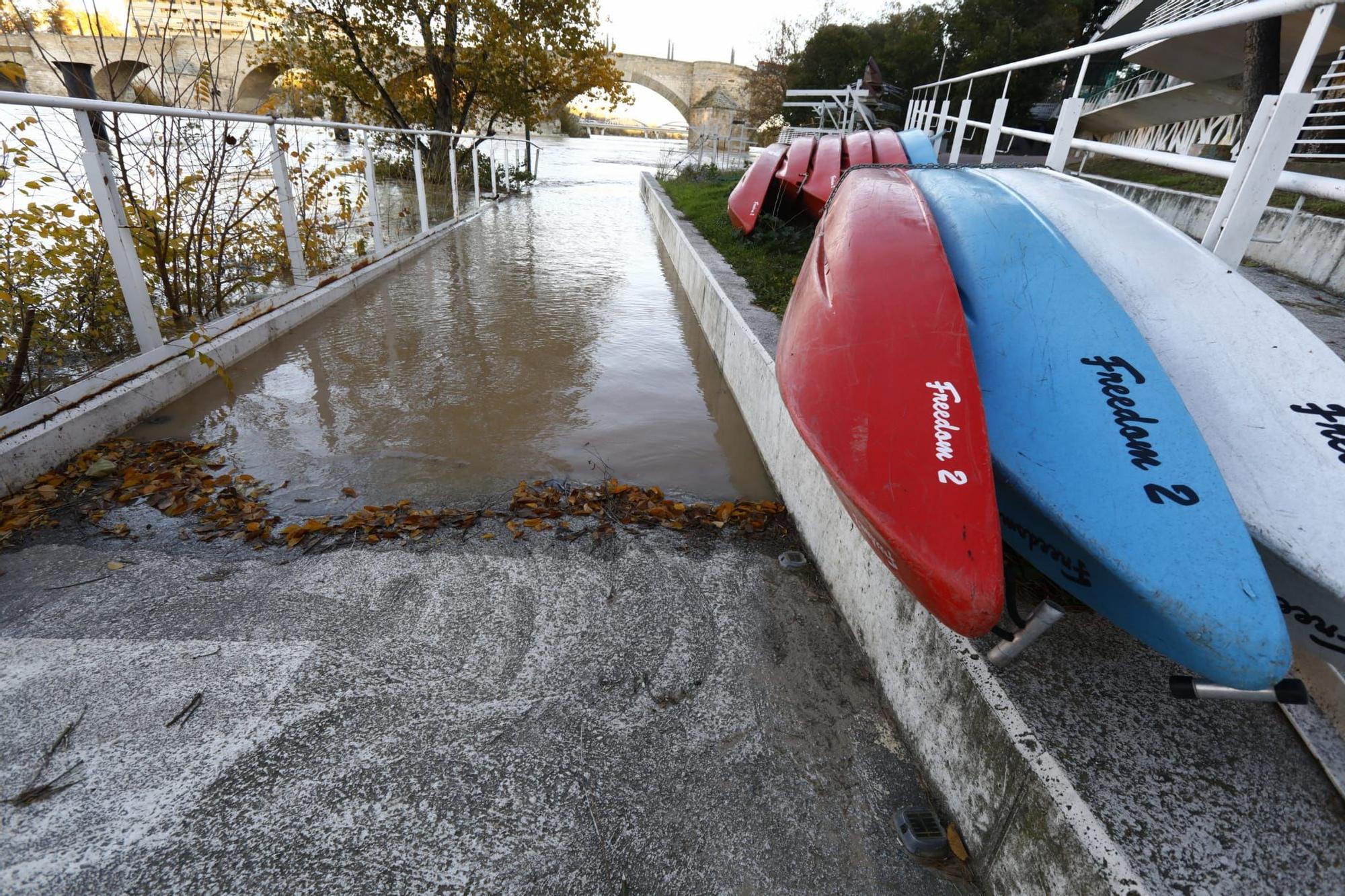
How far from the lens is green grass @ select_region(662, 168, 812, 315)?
199 inches

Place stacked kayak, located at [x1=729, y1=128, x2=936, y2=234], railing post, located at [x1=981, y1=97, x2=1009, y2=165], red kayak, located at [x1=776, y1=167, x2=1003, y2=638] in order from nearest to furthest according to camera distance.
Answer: red kayak, located at [x1=776, y1=167, x2=1003, y2=638], railing post, located at [x1=981, y1=97, x2=1009, y2=165], stacked kayak, located at [x1=729, y1=128, x2=936, y2=234]

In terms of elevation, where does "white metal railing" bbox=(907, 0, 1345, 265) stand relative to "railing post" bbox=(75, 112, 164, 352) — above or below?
above

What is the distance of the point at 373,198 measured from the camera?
7.09 metres

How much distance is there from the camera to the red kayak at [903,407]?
1.47 meters

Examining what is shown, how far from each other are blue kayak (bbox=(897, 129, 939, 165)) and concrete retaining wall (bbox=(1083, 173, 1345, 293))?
1308 mm

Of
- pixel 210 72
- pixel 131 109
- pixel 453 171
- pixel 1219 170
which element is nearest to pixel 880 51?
pixel 453 171

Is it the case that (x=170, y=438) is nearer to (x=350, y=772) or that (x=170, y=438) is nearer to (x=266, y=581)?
(x=266, y=581)

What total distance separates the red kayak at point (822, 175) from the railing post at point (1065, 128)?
8.68ft

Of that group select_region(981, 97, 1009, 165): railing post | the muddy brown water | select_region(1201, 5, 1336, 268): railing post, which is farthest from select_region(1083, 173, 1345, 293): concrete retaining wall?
the muddy brown water

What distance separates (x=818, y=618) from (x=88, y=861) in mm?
2079

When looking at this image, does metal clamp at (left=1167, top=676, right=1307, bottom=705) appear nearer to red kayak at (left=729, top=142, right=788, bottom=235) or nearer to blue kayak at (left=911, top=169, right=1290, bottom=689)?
blue kayak at (left=911, top=169, right=1290, bottom=689)

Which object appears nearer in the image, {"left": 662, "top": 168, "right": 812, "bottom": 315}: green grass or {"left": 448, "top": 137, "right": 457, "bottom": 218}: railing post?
{"left": 662, "top": 168, "right": 812, "bottom": 315}: green grass

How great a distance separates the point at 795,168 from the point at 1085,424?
5772 mm

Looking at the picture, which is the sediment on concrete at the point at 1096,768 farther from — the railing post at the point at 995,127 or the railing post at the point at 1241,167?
the railing post at the point at 995,127
